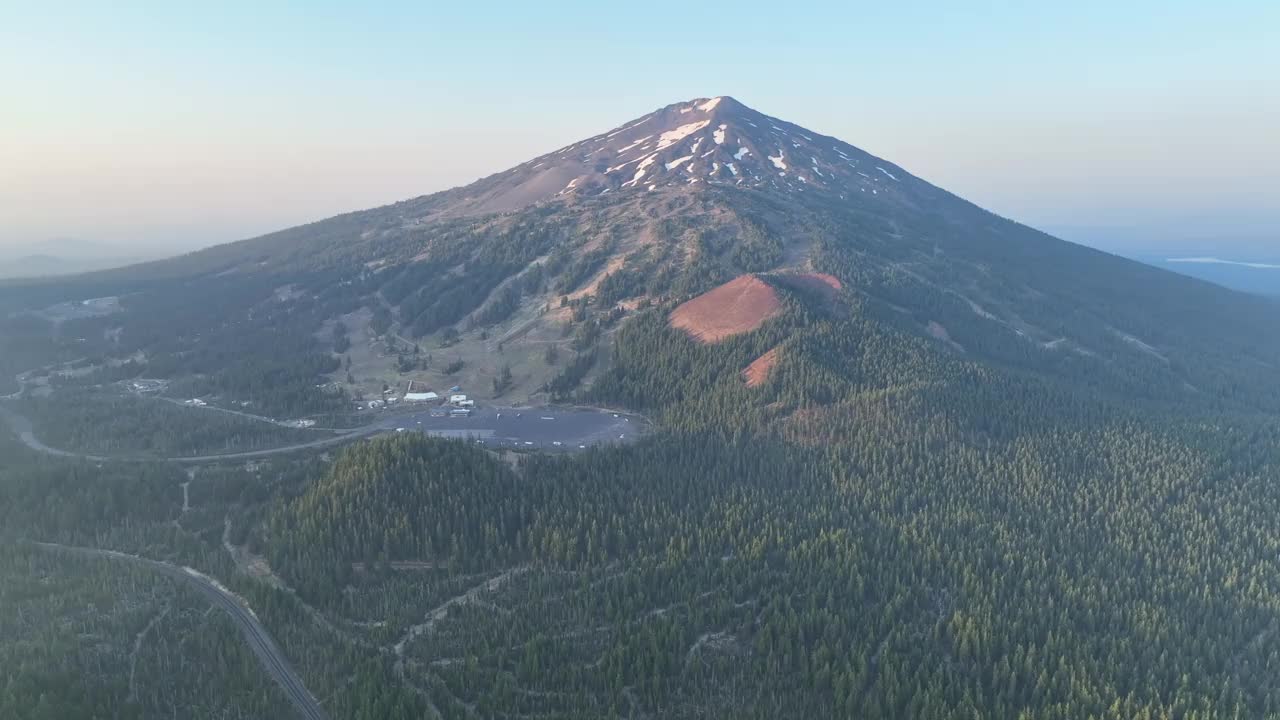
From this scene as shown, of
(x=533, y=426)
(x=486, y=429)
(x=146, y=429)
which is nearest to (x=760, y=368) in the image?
(x=533, y=426)

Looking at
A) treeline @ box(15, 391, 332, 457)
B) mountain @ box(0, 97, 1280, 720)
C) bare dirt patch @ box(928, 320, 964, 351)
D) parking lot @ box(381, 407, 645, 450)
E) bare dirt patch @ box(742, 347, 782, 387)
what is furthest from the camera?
bare dirt patch @ box(928, 320, 964, 351)

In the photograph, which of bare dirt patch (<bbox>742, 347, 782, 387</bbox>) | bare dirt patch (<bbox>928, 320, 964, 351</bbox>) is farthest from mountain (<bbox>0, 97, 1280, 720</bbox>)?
bare dirt patch (<bbox>928, 320, 964, 351</bbox>)

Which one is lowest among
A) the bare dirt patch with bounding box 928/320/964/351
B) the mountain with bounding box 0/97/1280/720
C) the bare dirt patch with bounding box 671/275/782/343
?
the mountain with bounding box 0/97/1280/720

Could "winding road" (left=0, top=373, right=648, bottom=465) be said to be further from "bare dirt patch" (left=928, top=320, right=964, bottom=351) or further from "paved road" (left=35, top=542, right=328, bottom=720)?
"bare dirt patch" (left=928, top=320, right=964, bottom=351)

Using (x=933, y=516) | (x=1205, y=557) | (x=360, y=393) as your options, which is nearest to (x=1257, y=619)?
(x=1205, y=557)

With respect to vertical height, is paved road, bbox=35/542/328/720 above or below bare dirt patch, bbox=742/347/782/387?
below

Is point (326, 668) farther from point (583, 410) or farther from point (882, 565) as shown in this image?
point (583, 410)
